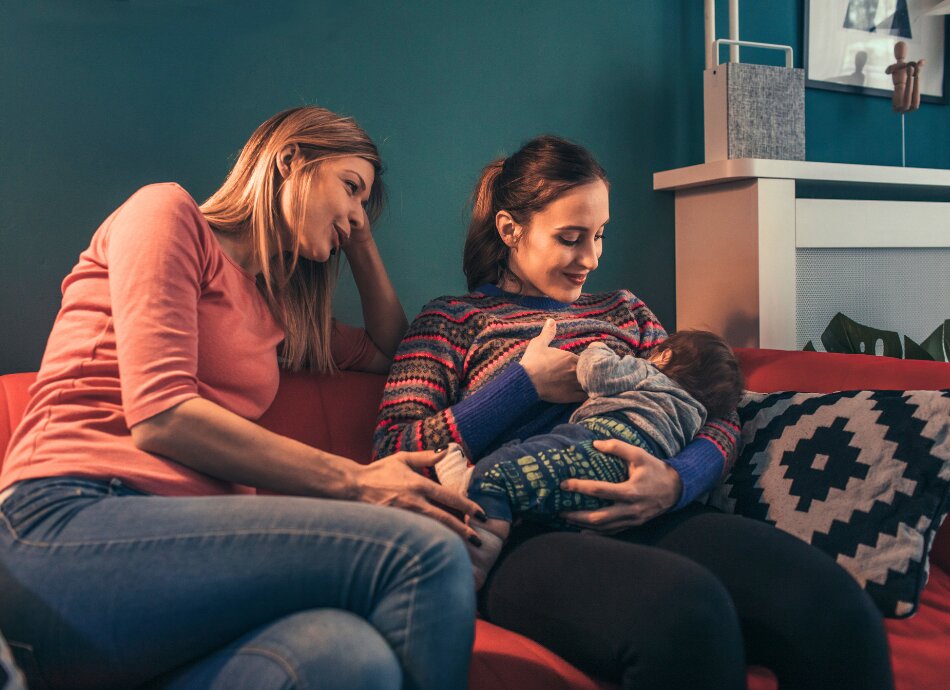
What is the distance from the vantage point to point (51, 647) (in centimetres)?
90

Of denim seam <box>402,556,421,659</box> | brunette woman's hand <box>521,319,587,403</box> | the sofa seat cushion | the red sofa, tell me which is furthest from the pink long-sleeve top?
the sofa seat cushion

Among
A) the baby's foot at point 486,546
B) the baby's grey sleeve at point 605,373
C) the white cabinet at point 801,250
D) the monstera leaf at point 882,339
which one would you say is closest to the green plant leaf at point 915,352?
the monstera leaf at point 882,339

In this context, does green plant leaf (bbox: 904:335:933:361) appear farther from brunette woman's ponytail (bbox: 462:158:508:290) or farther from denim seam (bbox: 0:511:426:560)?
denim seam (bbox: 0:511:426:560)

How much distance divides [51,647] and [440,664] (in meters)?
0.40

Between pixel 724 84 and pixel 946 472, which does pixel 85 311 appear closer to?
pixel 946 472

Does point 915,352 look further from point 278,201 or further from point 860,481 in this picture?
point 278,201

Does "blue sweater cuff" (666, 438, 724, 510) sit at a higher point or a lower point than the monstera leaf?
lower

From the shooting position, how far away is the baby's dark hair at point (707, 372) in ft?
5.05

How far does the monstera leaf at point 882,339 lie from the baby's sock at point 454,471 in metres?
1.13

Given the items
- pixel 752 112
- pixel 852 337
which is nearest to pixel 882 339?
pixel 852 337

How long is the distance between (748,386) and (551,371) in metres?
0.55

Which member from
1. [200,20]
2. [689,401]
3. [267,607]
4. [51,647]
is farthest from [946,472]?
[200,20]

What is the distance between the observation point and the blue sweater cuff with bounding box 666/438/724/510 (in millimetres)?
1375

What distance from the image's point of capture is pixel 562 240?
65.9 inches
